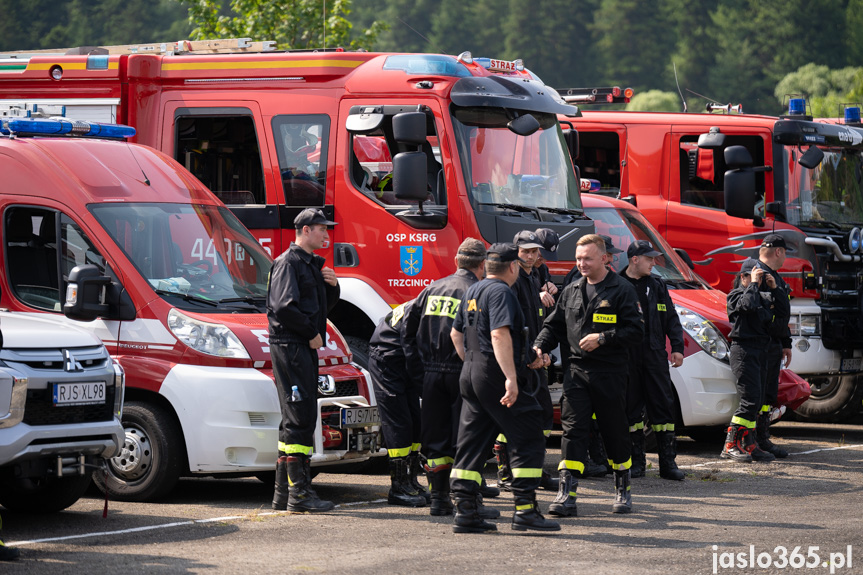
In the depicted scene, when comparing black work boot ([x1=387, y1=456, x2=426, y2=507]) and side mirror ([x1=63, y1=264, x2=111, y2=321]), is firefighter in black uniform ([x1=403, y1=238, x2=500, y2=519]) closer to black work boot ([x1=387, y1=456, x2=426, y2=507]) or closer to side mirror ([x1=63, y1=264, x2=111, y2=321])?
black work boot ([x1=387, y1=456, x2=426, y2=507])

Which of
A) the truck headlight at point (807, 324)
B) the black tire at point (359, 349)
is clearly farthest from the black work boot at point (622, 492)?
the truck headlight at point (807, 324)

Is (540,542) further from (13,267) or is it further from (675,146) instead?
(675,146)

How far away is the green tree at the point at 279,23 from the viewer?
955 inches

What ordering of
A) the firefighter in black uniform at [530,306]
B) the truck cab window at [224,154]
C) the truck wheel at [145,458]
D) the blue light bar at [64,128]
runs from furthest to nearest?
1. the truck cab window at [224,154]
2. the blue light bar at [64,128]
3. the firefighter in black uniform at [530,306]
4. the truck wheel at [145,458]

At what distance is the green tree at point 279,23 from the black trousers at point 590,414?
16594 mm

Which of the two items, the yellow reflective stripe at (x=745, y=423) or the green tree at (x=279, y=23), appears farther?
the green tree at (x=279, y=23)

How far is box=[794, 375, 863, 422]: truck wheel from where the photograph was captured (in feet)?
47.0

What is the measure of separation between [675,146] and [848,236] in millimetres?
2072

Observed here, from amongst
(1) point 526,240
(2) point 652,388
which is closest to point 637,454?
(2) point 652,388

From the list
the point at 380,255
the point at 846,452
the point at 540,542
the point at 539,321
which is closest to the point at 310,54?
the point at 380,255

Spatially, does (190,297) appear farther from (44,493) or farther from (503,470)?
(503,470)

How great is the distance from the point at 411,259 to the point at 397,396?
2073mm

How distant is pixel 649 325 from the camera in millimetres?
10320

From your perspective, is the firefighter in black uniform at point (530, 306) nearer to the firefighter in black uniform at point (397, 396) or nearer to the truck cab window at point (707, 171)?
the firefighter in black uniform at point (397, 396)
